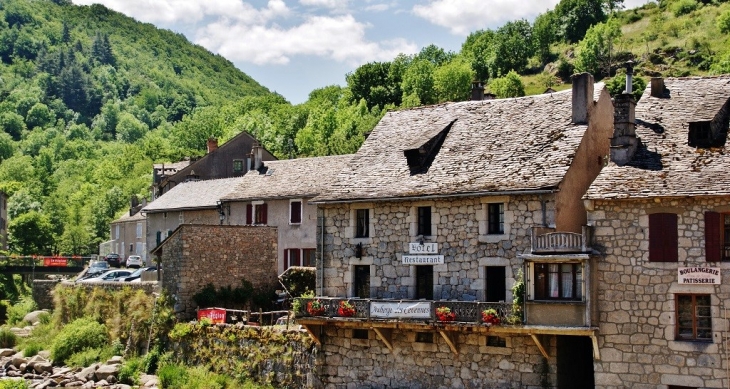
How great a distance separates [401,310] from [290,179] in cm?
2019

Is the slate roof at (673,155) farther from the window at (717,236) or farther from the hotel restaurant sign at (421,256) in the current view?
the hotel restaurant sign at (421,256)

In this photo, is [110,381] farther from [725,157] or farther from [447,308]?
[725,157]

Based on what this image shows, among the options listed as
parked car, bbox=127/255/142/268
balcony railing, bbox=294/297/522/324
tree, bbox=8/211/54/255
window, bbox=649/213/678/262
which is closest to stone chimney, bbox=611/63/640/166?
window, bbox=649/213/678/262

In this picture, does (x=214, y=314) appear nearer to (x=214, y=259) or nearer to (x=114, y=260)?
(x=214, y=259)

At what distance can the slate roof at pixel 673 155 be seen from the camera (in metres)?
30.3

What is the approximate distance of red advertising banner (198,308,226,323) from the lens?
44.5 m

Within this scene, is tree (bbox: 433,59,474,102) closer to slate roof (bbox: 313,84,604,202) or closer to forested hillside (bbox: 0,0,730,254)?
forested hillside (bbox: 0,0,730,254)

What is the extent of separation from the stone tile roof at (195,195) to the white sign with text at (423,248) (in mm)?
22867

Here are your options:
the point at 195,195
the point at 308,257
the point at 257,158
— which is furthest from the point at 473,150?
the point at 195,195

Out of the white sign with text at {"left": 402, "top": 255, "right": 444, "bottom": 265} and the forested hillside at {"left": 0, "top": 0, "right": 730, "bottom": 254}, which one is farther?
the forested hillside at {"left": 0, "top": 0, "right": 730, "bottom": 254}

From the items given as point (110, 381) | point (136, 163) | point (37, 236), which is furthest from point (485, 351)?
point (136, 163)

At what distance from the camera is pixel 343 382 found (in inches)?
1524

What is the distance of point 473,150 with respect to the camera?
37750mm

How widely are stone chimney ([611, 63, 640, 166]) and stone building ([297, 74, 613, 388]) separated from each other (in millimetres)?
1974
